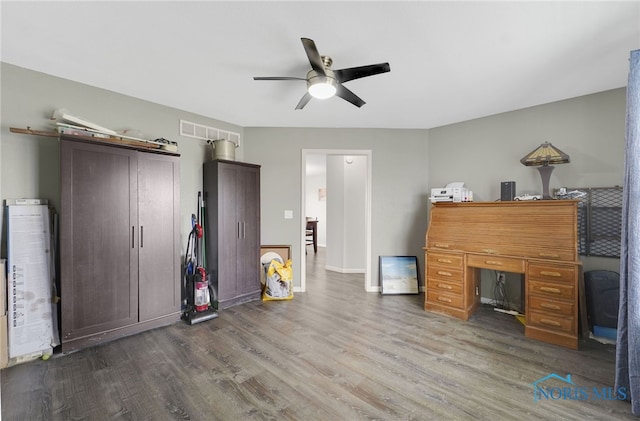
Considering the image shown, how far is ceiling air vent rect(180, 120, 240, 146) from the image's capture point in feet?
11.0

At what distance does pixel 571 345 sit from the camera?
236 centimetres

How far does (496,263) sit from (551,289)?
486 mm

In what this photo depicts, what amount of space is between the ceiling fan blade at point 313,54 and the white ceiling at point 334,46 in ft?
0.68

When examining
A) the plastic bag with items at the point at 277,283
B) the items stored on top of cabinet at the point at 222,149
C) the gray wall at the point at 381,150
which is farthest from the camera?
the plastic bag with items at the point at 277,283

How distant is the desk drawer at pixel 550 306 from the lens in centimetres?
237

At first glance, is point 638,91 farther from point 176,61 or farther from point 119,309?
point 119,309

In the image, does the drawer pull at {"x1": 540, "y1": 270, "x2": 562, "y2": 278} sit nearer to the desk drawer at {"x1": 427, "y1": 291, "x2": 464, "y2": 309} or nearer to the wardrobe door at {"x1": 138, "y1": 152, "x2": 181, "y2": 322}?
the desk drawer at {"x1": 427, "y1": 291, "x2": 464, "y2": 309}

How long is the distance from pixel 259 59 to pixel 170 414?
106 inches

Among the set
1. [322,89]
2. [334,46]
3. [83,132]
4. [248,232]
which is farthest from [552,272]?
[83,132]

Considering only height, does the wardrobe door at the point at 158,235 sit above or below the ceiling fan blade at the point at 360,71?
below

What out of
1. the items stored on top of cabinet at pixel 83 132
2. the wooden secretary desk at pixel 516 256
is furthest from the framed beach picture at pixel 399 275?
the items stored on top of cabinet at pixel 83 132

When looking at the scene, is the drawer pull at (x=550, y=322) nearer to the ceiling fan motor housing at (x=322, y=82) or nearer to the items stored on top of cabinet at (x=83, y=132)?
the ceiling fan motor housing at (x=322, y=82)

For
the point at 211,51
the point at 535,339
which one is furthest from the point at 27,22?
the point at 535,339

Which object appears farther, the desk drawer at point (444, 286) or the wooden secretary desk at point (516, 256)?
the desk drawer at point (444, 286)
